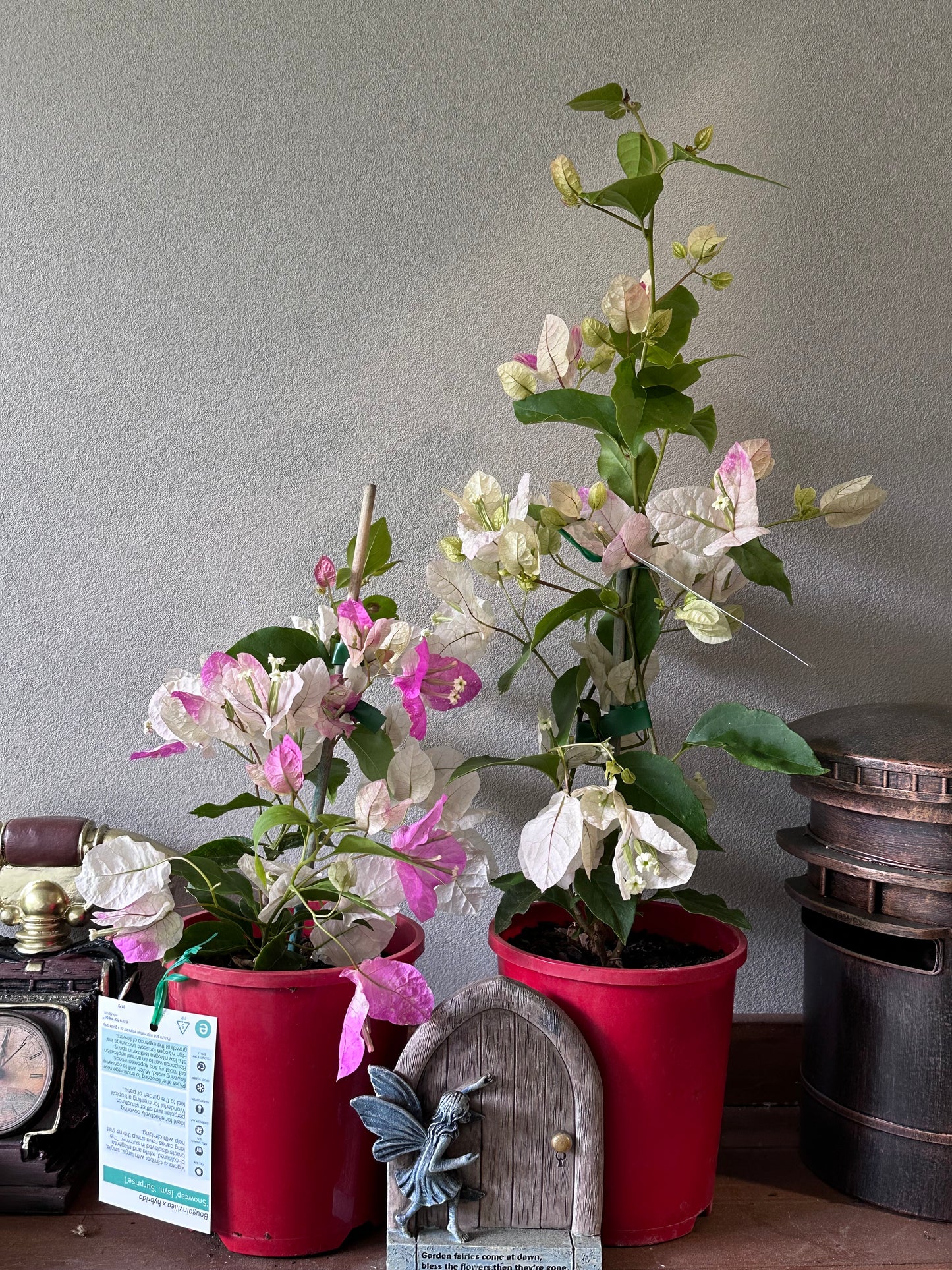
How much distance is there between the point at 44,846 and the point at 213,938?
0.30 metres

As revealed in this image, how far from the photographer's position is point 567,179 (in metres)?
0.97

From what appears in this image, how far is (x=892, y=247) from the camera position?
1.22 m

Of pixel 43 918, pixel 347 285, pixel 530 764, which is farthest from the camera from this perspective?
pixel 347 285

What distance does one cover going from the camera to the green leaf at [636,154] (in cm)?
98

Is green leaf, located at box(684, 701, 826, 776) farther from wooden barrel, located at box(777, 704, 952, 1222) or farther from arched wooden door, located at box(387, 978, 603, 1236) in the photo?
arched wooden door, located at box(387, 978, 603, 1236)

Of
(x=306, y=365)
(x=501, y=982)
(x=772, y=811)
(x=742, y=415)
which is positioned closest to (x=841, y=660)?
(x=772, y=811)

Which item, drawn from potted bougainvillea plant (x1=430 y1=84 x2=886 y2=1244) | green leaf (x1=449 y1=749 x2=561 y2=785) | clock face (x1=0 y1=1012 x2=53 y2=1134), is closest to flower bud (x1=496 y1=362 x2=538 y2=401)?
potted bougainvillea plant (x1=430 y1=84 x2=886 y2=1244)

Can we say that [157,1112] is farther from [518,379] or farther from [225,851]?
[518,379]

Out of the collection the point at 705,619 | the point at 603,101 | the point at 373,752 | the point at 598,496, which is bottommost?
the point at 373,752

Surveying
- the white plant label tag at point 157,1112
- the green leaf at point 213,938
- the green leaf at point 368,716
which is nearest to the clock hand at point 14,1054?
the white plant label tag at point 157,1112

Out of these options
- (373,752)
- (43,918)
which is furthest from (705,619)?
(43,918)

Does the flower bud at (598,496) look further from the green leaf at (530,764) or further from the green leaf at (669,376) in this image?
the green leaf at (530,764)

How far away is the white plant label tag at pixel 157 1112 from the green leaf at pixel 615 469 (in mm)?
612

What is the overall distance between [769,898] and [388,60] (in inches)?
42.2
